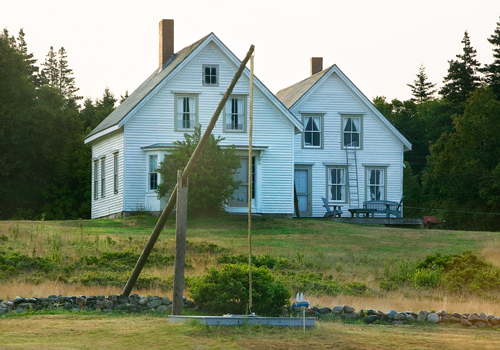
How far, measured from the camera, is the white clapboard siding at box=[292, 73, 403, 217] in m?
38.3

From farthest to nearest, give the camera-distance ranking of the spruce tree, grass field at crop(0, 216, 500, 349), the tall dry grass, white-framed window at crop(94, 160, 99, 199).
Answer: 1. the spruce tree
2. white-framed window at crop(94, 160, 99, 199)
3. the tall dry grass
4. grass field at crop(0, 216, 500, 349)

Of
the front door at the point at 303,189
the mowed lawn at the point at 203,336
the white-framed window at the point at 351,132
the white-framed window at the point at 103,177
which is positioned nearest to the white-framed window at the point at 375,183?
the white-framed window at the point at 351,132

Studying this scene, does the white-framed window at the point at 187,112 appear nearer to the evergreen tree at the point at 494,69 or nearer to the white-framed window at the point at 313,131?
the white-framed window at the point at 313,131

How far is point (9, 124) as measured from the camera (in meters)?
46.1

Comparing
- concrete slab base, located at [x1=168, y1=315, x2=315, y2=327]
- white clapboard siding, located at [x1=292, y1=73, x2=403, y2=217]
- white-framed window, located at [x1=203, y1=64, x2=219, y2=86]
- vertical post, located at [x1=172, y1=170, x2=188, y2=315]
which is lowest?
concrete slab base, located at [x1=168, y1=315, x2=315, y2=327]

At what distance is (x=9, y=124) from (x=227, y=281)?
35.6 meters

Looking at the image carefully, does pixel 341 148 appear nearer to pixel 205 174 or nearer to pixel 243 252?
pixel 205 174

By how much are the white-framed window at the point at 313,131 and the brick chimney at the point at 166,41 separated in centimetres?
731

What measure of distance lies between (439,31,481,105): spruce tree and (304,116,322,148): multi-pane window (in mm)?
30255

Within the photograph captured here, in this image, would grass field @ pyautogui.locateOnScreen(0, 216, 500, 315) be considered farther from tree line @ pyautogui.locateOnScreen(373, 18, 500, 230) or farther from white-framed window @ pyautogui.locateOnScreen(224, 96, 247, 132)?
tree line @ pyautogui.locateOnScreen(373, 18, 500, 230)

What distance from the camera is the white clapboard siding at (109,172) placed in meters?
34.0

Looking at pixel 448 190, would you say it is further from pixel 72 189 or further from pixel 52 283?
pixel 52 283

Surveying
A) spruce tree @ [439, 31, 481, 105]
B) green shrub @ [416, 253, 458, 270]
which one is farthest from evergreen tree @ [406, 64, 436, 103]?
green shrub @ [416, 253, 458, 270]

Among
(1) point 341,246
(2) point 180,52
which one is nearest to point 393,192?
(2) point 180,52
